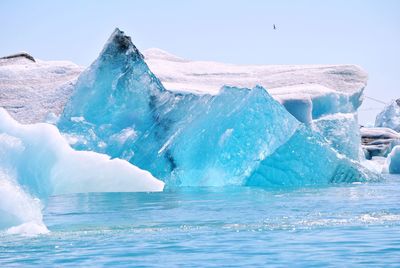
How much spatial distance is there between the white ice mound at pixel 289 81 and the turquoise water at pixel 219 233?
7.29 meters

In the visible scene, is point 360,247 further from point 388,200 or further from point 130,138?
point 130,138

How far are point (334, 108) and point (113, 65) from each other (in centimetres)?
679

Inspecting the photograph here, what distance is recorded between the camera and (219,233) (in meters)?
10.1

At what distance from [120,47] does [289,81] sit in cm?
678

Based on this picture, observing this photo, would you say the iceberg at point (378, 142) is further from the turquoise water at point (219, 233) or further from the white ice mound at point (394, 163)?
the turquoise water at point (219, 233)

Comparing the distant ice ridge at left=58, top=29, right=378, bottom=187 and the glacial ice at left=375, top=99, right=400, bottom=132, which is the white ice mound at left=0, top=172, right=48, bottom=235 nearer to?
the distant ice ridge at left=58, top=29, right=378, bottom=187

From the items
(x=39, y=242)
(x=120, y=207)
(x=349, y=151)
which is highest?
(x=39, y=242)

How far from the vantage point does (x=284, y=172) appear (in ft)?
63.3

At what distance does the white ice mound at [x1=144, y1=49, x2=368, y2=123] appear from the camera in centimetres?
2295

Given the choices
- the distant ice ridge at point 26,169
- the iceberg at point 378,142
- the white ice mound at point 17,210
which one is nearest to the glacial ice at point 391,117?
the iceberg at point 378,142

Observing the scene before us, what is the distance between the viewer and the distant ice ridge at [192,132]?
19.0 metres

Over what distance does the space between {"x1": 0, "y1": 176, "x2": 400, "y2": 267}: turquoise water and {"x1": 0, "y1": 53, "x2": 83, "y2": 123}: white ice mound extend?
18.5 feet

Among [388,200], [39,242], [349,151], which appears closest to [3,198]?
[39,242]

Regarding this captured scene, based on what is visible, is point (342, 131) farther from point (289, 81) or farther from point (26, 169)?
point (26, 169)
